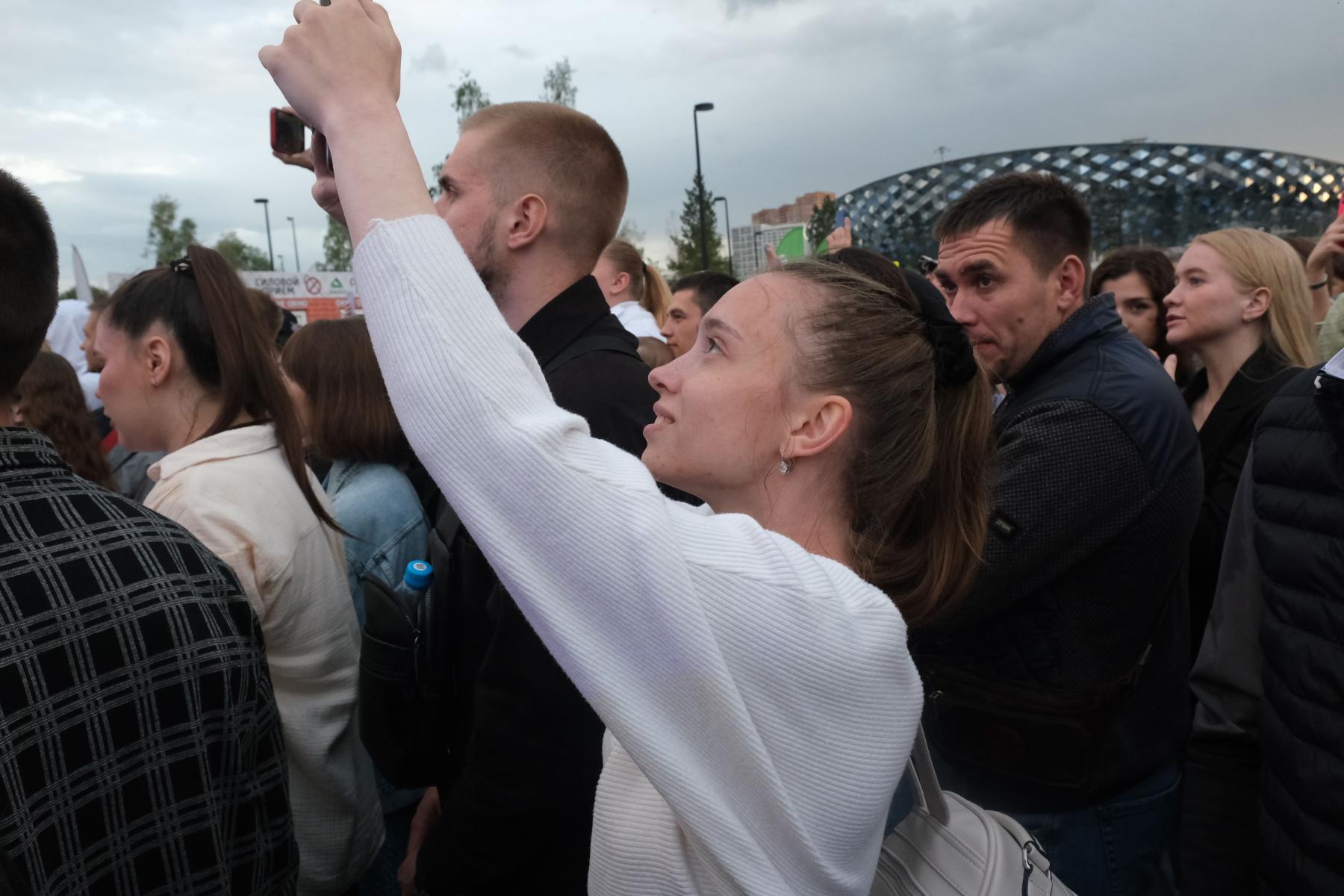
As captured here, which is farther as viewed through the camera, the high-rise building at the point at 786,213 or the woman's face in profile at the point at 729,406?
the high-rise building at the point at 786,213

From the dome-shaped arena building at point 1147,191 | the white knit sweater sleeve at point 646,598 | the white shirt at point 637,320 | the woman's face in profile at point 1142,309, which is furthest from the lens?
the dome-shaped arena building at point 1147,191

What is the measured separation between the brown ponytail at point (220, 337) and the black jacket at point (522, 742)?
82cm

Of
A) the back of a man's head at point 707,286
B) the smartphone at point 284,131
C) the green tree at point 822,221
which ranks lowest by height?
the back of a man's head at point 707,286

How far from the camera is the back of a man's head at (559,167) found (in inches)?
95.8

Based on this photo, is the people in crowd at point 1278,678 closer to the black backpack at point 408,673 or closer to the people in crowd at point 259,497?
the black backpack at point 408,673

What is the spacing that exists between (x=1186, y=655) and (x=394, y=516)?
243 centimetres

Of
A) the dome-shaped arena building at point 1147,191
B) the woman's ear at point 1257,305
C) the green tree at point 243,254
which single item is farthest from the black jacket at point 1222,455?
the green tree at point 243,254

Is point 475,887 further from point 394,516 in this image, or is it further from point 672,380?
point 394,516

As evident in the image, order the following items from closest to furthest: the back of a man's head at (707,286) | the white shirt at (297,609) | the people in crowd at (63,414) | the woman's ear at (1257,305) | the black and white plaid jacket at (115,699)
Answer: the black and white plaid jacket at (115,699) < the white shirt at (297,609) < the people in crowd at (63,414) < the woman's ear at (1257,305) < the back of a man's head at (707,286)

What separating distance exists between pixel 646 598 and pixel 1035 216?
7.52 ft

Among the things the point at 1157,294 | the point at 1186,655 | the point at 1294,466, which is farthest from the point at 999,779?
the point at 1157,294

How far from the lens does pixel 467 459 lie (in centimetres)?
101

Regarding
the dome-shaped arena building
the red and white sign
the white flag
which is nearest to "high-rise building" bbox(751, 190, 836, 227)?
the dome-shaped arena building

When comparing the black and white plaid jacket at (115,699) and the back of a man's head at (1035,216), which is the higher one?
the back of a man's head at (1035,216)
